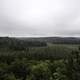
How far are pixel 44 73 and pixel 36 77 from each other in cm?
111

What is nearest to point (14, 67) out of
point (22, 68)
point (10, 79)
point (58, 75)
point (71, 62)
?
point (22, 68)

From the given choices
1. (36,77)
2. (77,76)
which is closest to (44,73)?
(36,77)

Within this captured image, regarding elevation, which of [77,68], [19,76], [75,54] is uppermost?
[75,54]

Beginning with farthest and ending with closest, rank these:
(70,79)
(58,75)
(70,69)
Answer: (58,75), (70,69), (70,79)

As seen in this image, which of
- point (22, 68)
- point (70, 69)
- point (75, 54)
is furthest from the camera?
point (22, 68)

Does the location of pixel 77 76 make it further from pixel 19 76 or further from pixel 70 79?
pixel 19 76

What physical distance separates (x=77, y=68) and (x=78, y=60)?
1082 mm

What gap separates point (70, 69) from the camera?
11.1 metres

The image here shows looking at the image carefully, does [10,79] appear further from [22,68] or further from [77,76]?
[77,76]

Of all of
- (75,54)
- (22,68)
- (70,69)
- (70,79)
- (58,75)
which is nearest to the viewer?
(70,79)

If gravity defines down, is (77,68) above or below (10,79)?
above

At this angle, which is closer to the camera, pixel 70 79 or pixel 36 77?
pixel 70 79

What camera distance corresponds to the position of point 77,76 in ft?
33.7

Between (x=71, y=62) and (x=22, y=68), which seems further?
(x=22, y=68)
